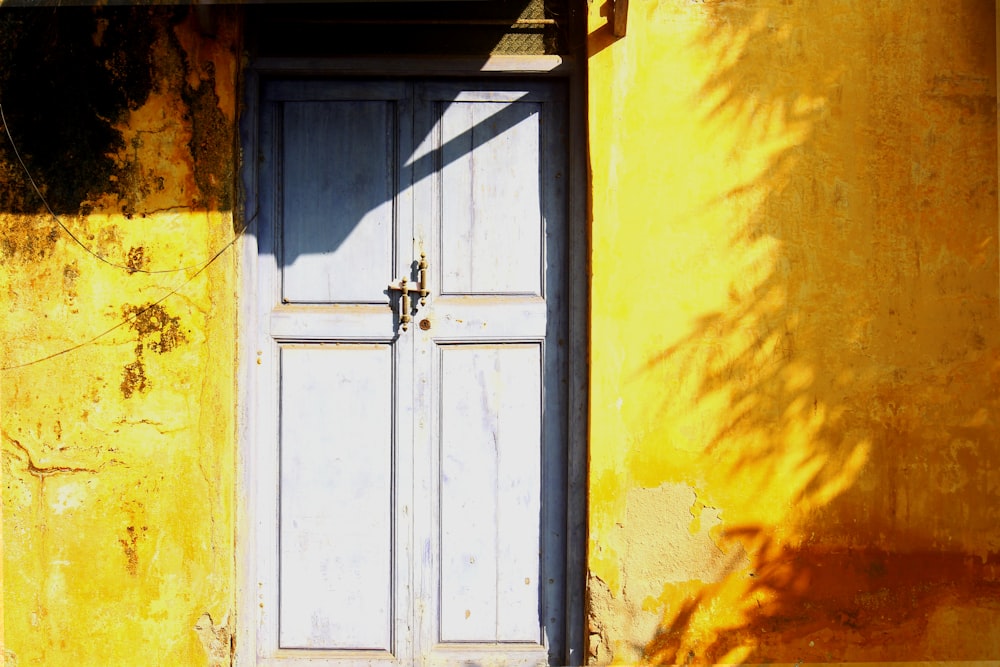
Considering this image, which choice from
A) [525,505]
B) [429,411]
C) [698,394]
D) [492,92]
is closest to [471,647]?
[525,505]

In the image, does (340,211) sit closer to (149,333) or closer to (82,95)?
(149,333)

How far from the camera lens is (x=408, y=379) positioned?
3.22m

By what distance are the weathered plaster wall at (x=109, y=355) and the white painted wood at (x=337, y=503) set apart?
27 cm

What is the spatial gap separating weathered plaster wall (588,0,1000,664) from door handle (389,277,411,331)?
0.73m

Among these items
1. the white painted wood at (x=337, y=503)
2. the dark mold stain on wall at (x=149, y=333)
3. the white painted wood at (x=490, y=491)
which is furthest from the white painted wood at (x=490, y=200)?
the dark mold stain on wall at (x=149, y=333)

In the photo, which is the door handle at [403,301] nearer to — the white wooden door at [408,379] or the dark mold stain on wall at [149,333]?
the white wooden door at [408,379]

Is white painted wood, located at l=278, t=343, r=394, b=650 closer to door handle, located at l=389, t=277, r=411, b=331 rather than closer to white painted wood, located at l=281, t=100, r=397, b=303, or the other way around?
door handle, located at l=389, t=277, r=411, b=331

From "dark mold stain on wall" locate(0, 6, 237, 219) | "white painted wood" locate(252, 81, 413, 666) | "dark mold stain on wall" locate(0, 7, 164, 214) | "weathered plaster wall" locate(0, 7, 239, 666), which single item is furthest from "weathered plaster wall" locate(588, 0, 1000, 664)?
"dark mold stain on wall" locate(0, 7, 164, 214)

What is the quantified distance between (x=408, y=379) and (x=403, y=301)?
1.02 feet

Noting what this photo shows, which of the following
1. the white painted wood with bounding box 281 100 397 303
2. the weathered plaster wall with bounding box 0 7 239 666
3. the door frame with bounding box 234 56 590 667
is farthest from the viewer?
the white painted wood with bounding box 281 100 397 303

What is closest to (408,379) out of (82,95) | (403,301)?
(403,301)

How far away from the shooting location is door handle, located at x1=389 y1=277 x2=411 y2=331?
10.5 ft

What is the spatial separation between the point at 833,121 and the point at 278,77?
218cm

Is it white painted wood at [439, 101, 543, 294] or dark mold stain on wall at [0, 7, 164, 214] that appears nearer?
dark mold stain on wall at [0, 7, 164, 214]
